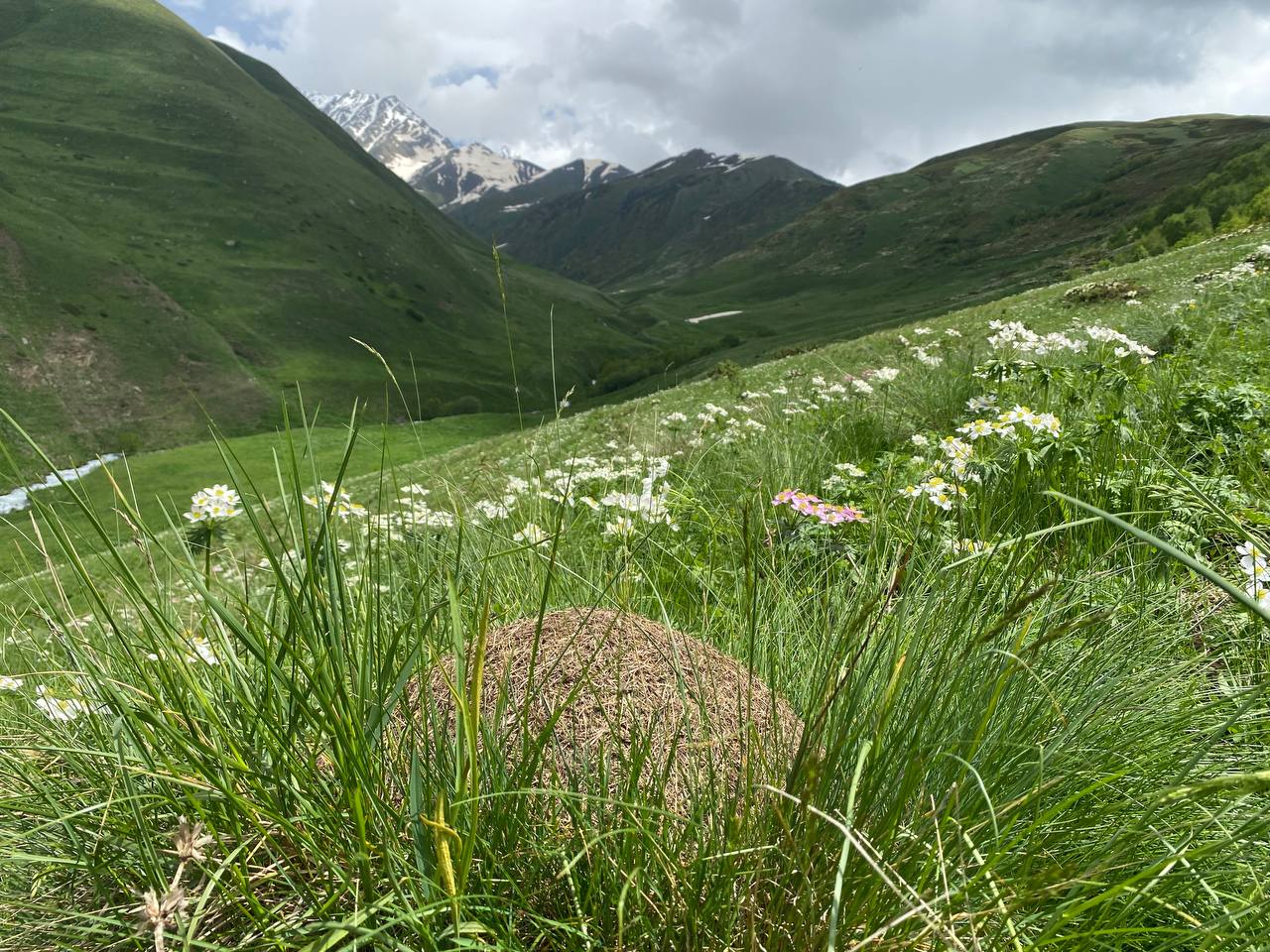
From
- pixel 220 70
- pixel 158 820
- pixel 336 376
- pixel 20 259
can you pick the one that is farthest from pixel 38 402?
pixel 220 70

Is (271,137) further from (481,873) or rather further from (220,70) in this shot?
(481,873)

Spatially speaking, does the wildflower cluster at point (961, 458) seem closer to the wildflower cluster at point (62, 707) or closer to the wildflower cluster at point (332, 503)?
the wildflower cluster at point (332, 503)

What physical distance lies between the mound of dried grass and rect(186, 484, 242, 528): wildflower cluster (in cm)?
108

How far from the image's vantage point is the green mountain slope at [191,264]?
81.8 meters

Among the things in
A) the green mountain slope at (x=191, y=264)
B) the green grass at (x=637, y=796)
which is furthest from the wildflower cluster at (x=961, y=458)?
the green mountain slope at (x=191, y=264)

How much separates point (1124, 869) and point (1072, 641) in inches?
36.9

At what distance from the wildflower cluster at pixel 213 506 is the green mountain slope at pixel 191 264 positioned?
64.4 m

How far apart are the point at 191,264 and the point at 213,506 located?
130 metres

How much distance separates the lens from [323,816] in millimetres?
1396

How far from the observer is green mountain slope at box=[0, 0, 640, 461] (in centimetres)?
8181

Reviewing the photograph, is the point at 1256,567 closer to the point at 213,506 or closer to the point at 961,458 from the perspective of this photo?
the point at 961,458

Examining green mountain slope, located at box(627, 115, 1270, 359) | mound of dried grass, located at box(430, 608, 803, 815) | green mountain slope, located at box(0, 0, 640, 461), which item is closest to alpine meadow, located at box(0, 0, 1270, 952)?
mound of dried grass, located at box(430, 608, 803, 815)

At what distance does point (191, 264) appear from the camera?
354 ft

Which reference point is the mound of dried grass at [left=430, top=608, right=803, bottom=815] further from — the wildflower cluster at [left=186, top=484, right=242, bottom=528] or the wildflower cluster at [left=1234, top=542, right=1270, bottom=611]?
the wildflower cluster at [left=1234, top=542, right=1270, bottom=611]
